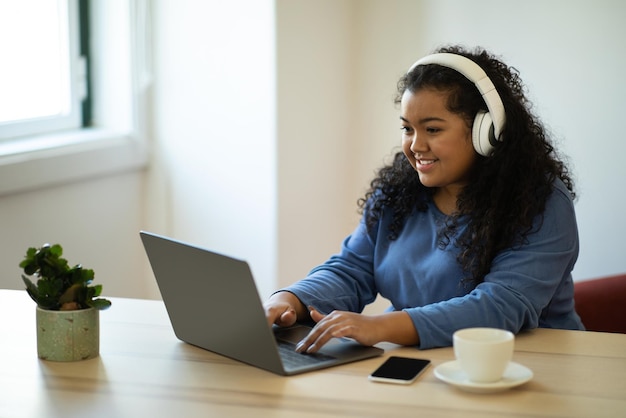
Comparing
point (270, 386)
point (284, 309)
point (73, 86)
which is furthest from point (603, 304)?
point (73, 86)

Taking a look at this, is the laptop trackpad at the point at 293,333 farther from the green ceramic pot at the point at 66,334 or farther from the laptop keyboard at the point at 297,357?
the green ceramic pot at the point at 66,334

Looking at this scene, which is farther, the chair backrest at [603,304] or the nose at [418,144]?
the chair backrest at [603,304]

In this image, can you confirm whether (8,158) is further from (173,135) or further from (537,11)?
(537,11)

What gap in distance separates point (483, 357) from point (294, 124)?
5.87 feet

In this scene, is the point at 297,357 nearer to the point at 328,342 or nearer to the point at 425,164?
the point at 328,342

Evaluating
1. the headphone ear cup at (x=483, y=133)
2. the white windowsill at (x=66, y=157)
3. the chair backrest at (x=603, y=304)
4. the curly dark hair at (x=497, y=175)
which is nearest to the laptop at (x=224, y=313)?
the curly dark hair at (x=497, y=175)

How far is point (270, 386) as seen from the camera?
1.36 m

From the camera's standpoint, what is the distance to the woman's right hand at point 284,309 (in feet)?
5.42

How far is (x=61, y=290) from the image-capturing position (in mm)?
1483

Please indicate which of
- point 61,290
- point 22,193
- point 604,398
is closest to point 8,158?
point 22,193

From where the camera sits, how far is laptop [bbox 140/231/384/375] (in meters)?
1.39

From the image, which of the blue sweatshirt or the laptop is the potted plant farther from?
the blue sweatshirt

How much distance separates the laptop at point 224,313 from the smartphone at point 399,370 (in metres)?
0.05

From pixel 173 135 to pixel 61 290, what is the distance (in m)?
1.65
